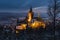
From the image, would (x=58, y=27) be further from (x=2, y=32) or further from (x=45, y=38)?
(x=2, y=32)

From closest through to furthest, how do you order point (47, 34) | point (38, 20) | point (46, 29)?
point (47, 34) → point (46, 29) → point (38, 20)

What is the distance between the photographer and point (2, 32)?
8.61m

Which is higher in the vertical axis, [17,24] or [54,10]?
[54,10]

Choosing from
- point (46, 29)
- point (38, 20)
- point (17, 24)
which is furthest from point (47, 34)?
point (38, 20)

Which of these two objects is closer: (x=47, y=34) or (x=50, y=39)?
(x=50, y=39)

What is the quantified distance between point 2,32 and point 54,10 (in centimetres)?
281

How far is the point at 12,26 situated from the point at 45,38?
2.76 meters

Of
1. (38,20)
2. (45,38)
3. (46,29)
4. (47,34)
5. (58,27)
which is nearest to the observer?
(45,38)

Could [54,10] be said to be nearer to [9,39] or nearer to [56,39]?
[56,39]

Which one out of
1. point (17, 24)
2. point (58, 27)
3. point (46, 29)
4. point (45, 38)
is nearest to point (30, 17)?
point (17, 24)

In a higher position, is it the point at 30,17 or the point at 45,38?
the point at 30,17

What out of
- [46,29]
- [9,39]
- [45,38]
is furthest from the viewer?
[46,29]

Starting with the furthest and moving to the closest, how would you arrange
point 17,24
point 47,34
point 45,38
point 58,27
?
point 17,24
point 58,27
point 47,34
point 45,38

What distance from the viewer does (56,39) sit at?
7359 millimetres
